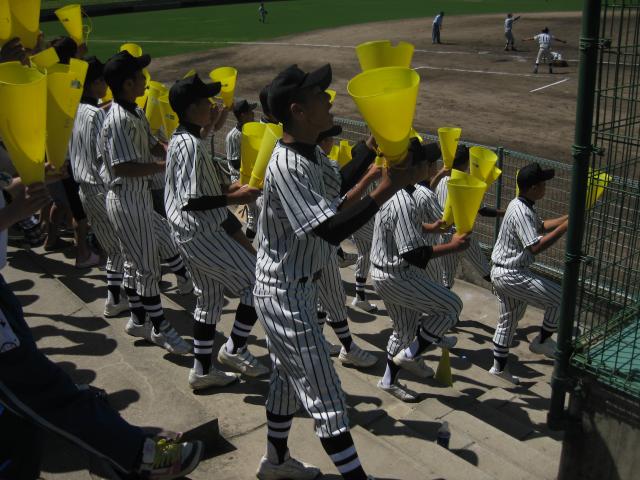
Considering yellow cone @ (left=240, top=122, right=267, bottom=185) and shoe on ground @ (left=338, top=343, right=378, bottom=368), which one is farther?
shoe on ground @ (left=338, top=343, right=378, bottom=368)

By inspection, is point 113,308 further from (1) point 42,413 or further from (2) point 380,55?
(2) point 380,55

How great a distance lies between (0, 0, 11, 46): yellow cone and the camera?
6.43 meters

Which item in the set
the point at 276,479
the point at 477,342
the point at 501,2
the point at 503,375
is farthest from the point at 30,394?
the point at 501,2

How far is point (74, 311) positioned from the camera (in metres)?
6.09

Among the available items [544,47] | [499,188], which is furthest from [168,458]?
[544,47]

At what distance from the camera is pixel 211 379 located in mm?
5043

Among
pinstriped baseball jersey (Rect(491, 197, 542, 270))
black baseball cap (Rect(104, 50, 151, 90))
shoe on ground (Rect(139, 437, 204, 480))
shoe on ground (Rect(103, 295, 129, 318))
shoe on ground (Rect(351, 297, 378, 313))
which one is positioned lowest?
shoe on ground (Rect(351, 297, 378, 313))

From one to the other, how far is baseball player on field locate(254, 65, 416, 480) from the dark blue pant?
0.88 meters

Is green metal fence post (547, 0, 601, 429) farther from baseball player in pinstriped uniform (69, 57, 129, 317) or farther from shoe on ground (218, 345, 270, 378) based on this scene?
baseball player in pinstriped uniform (69, 57, 129, 317)

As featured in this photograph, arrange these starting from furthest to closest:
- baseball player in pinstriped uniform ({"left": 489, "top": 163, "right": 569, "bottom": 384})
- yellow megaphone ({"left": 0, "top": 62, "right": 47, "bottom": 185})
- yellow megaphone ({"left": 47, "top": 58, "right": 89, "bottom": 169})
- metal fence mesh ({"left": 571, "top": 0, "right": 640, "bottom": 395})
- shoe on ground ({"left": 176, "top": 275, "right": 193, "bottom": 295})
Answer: shoe on ground ({"left": 176, "top": 275, "right": 193, "bottom": 295}) < baseball player in pinstriped uniform ({"left": 489, "top": 163, "right": 569, "bottom": 384}) < yellow megaphone ({"left": 47, "top": 58, "right": 89, "bottom": 169}) < metal fence mesh ({"left": 571, "top": 0, "right": 640, "bottom": 395}) < yellow megaphone ({"left": 0, "top": 62, "right": 47, "bottom": 185})

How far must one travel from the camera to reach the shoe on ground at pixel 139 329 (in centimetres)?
588

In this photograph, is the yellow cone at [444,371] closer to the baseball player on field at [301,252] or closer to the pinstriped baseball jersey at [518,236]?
the pinstriped baseball jersey at [518,236]

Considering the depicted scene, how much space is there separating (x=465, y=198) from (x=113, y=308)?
3.43 meters

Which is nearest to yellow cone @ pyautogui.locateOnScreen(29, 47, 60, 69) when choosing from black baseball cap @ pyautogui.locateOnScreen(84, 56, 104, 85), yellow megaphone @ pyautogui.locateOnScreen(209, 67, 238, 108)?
black baseball cap @ pyautogui.locateOnScreen(84, 56, 104, 85)
